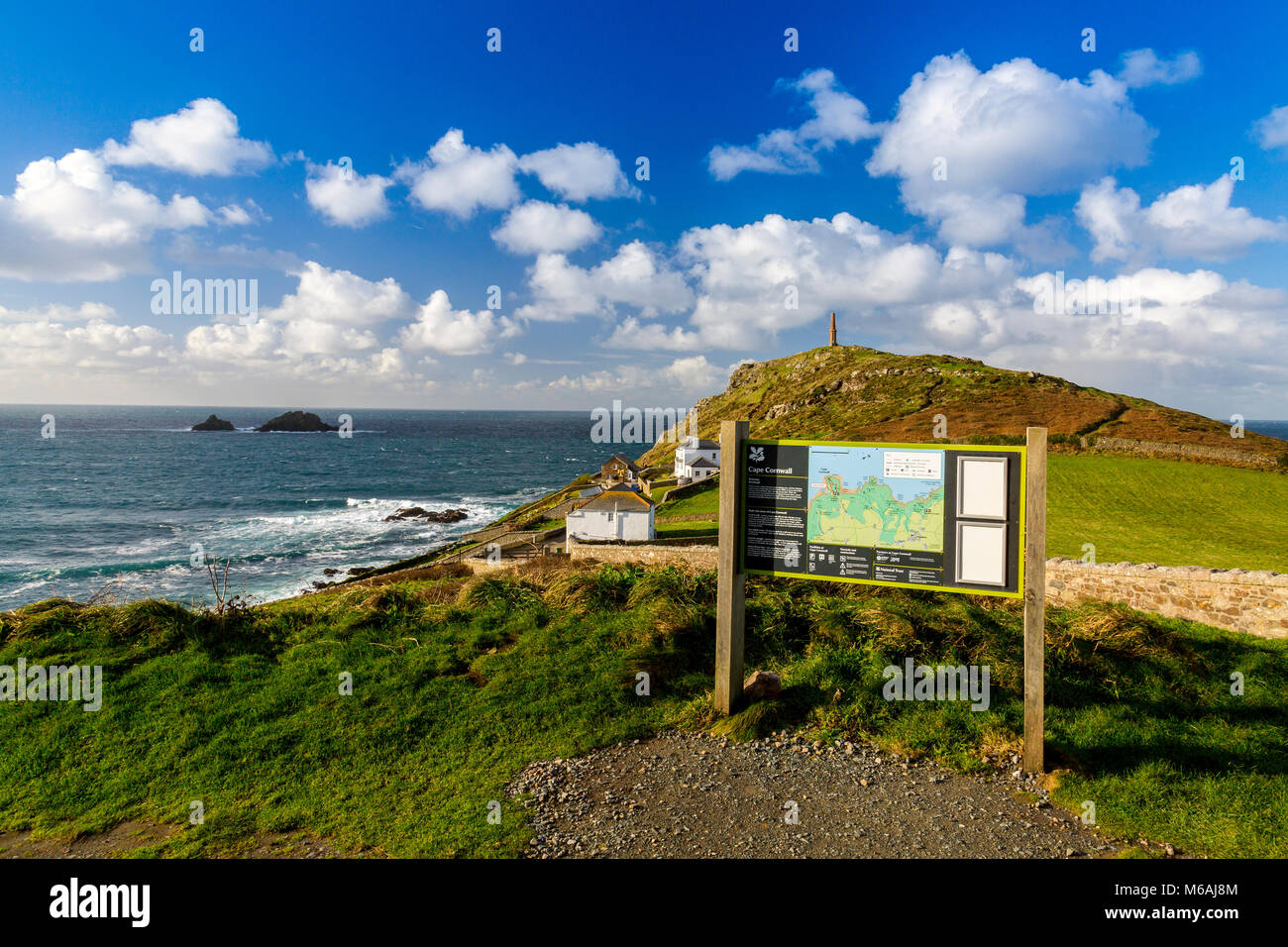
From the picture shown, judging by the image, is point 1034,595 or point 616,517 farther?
point 616,517

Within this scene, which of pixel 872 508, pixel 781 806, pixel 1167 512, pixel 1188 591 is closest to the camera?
pixel 781 806

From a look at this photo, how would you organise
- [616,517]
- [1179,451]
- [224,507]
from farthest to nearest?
[224,507] < [1179,451] < [616,517]

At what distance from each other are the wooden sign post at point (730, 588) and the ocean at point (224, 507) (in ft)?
36.1

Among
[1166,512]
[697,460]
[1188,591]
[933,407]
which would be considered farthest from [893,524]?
[933,407]

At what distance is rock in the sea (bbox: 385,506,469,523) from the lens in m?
62.6

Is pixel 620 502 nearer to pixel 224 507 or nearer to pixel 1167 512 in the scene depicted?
pixel 1167 512

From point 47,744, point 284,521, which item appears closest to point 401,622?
point 47,744

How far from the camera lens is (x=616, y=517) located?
35.8 meters

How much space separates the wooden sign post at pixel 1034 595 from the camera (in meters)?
6.99

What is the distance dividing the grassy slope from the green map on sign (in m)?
2.37

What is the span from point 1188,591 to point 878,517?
9.46 meters
